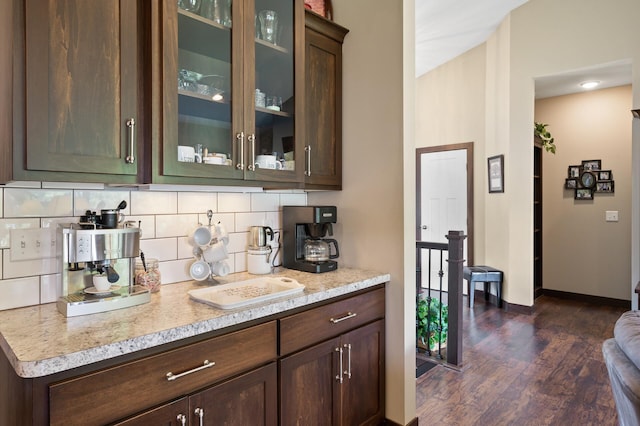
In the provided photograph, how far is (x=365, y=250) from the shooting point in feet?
7.11

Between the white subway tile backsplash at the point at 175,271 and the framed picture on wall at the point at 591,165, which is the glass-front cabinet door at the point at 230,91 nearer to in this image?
the white subway tile backsplash at the point at 175,271

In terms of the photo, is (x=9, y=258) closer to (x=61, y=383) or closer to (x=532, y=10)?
(x=61, y=383)

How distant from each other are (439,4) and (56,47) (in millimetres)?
3783

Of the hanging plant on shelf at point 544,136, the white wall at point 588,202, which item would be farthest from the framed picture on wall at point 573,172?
the hanging plant on shelf at point 544,136

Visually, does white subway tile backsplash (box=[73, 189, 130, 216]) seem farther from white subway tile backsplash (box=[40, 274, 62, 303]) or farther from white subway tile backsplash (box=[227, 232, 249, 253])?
white subway tile backsplash (box=[227, 232, 249, 253])

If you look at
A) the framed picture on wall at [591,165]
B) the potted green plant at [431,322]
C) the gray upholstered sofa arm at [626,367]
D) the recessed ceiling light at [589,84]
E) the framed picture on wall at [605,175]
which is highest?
the recessed ceiling light at [589,84]

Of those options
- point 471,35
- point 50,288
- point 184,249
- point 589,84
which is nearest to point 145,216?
point 184,249

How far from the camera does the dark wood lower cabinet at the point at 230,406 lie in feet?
3.84

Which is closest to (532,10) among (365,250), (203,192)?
(365,250)

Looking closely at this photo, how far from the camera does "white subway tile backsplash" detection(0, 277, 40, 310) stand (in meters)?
1.38

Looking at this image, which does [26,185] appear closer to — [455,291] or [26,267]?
[26,267]

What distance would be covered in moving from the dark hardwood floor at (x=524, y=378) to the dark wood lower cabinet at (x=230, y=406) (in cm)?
126

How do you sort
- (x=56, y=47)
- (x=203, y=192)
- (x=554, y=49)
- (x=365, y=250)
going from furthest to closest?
1. (x=554, y=49)
2. (x=365, y=250)
3. (x=203, y=192)
4. (x=56, y=47)

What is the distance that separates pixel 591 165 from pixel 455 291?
3.38 meters
